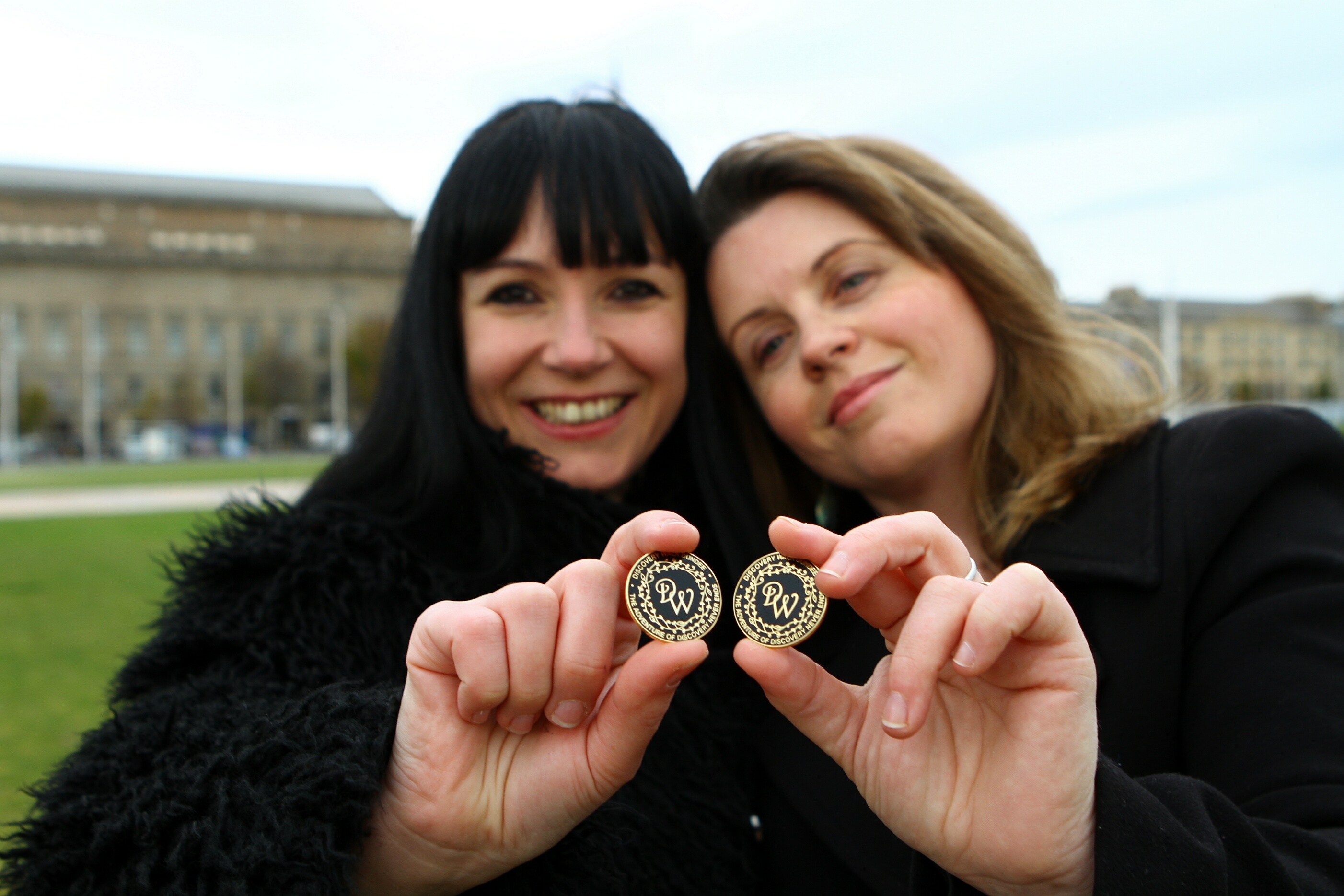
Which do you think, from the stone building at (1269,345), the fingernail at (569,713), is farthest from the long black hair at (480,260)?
the stone building at (1269,345)

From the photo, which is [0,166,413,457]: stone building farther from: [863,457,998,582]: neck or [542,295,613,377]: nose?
[863,457,998,582]: neck

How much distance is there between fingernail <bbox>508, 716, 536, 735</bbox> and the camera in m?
1.40

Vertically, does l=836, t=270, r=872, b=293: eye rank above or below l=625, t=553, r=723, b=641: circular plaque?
above

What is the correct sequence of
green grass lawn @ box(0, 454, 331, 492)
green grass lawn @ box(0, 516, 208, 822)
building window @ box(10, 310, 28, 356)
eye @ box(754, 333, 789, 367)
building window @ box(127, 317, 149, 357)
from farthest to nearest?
1. building window @ box(127, 317, 149, 357)
2. building window @ box(10, 310, 28, 356)
3. green grass lawn @ box(0, 454, 331, 492)
4. green grass lawn @ box(0, 516, 208, 822)
5. eye @ box(754, 333, 789, 367)

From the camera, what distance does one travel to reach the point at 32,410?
60906mm

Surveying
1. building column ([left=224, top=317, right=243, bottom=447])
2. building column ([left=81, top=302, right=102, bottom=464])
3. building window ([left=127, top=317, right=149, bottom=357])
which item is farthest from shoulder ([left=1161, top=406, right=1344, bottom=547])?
building window ([left=127, top=317, right=149, bottom=357])

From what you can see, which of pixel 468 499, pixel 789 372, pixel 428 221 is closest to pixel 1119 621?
pixel 789 372

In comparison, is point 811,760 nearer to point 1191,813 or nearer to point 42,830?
point 1191,813

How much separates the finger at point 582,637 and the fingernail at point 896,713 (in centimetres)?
41

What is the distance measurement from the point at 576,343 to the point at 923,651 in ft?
4.61

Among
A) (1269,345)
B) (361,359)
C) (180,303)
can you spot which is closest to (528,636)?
(361,359)

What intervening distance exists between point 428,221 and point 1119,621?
2000mm

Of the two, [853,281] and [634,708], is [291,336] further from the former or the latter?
[634,708]

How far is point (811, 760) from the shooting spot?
2127mm
